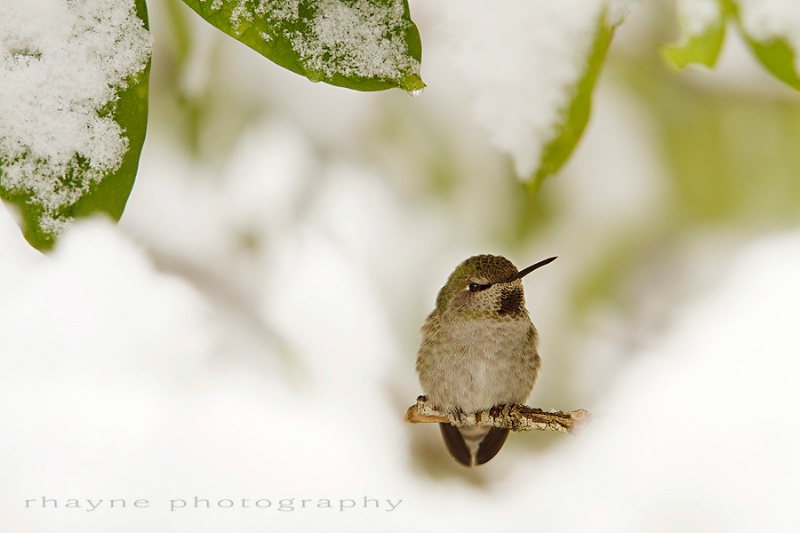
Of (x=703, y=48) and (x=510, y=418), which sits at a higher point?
(x=703, y=48)

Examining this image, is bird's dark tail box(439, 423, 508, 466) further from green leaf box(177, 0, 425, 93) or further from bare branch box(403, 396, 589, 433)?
green leaf box(177, 0, 425, 93)

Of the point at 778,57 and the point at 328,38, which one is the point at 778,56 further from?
the point at 328,38

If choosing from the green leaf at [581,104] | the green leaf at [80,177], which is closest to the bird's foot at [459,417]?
the green leaf at [581,104]

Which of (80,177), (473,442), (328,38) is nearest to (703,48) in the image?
(328,38)

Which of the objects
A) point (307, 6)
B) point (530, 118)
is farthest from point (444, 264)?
point (307, 6)

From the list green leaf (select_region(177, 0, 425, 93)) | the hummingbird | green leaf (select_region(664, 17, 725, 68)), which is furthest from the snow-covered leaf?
the hummingbird

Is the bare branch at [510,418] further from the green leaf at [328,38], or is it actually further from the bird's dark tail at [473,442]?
the green leaf at [328,38]
